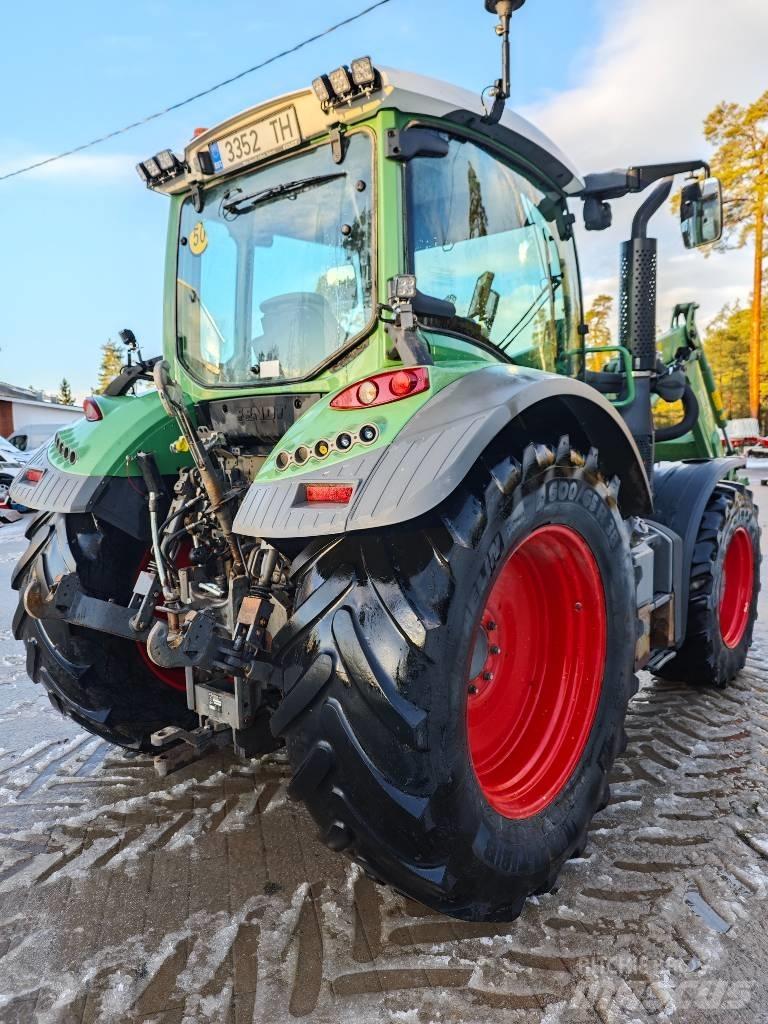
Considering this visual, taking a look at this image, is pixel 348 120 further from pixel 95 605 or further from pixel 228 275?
pixel 95 605

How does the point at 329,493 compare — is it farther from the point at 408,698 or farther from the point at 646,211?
the point at 646,211

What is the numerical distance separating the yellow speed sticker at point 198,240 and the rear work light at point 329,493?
162 cm

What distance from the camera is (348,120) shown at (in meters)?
2.24

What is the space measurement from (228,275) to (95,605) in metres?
1.42

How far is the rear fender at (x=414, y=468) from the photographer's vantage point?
1622 mm

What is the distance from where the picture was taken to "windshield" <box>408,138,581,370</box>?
232cm

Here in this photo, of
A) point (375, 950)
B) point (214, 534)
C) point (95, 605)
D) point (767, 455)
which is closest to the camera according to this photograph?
point (375, 950)

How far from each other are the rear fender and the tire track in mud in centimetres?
112

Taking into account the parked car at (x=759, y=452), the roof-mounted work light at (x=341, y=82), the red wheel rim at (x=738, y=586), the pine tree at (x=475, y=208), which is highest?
the roof-mounted work light at (x=341, y=82)

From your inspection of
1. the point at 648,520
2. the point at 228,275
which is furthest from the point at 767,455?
the point at 228,275

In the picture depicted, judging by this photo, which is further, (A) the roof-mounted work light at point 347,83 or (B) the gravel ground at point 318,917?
(A) the roof-mounted work light at point 347,83

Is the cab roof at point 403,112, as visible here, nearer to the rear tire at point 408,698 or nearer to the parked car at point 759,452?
the rear tire at point 408,698

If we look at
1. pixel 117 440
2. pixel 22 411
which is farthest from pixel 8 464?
pixel 22 411

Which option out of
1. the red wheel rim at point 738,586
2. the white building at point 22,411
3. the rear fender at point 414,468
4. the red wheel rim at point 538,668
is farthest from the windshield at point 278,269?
the white building at point 22,411
